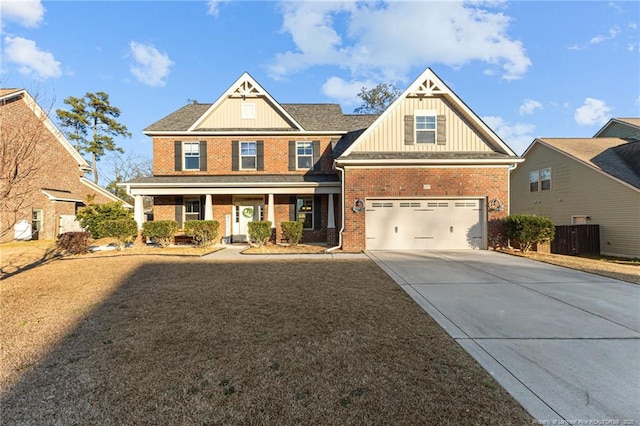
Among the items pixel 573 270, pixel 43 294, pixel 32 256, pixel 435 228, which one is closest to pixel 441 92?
pixel 435 228

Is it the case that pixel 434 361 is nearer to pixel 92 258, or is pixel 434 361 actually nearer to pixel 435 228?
pixel 435 228

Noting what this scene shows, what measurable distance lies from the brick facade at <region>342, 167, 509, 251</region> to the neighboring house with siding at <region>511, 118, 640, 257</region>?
5822 mm

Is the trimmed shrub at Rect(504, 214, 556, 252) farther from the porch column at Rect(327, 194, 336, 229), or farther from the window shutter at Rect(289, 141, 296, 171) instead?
the window shutter at Rect(289, 141, 296, 171)

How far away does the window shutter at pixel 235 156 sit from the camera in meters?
15.3

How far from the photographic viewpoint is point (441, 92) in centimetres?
1232

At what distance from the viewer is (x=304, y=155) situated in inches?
610

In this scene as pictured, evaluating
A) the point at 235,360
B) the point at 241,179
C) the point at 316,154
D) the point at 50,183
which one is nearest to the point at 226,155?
the point at 241,179

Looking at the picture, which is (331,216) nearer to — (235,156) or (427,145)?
(427,145)

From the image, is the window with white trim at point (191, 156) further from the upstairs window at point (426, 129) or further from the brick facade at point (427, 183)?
the upstairs window at point (426, 129)

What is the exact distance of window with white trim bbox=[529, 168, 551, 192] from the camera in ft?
56.4

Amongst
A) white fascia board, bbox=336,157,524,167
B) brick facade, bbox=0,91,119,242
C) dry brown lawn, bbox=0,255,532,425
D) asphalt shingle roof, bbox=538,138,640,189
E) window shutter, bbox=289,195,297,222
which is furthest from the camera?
window shutter, bbox=289,195,297,222

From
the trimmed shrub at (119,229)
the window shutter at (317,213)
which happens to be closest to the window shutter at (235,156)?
the window shutter at (317,213)

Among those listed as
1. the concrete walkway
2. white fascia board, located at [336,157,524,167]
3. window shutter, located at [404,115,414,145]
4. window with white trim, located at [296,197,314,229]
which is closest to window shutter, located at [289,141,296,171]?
window with white trim, located at [296,197,314,229]

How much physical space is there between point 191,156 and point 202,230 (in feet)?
16.9
